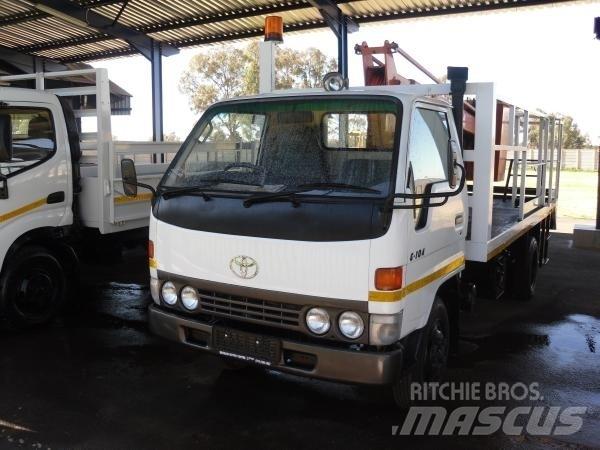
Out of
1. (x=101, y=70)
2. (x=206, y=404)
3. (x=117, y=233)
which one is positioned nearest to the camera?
(x=206, y=404)

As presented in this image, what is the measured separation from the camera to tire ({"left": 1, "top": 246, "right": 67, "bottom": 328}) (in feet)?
16.9

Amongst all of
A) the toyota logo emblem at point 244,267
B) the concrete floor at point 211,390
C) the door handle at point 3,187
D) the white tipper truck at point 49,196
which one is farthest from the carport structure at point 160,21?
the toyota logo emblem at point 244,267

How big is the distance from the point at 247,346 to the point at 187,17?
9.35m

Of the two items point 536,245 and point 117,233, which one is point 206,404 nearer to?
point 117,233

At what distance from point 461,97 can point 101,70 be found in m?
3.57

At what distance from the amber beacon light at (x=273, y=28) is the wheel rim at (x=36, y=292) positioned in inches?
121

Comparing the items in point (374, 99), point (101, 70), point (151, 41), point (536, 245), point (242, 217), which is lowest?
point (536, 245)

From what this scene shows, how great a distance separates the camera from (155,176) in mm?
6641

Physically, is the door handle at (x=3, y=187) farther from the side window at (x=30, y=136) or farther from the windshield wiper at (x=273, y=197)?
the windshield wiper at (x=273, y=197)


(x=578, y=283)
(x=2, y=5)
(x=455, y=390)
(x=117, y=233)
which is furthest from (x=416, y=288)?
(x=2, y=5)

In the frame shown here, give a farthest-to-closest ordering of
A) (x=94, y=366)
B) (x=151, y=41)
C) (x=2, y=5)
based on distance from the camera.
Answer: (x=151, y=41) → (x=2, y=5) → (x=94, y=366)

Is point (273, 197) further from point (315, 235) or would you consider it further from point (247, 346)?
point (247, 346)

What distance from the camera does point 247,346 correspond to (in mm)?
3182

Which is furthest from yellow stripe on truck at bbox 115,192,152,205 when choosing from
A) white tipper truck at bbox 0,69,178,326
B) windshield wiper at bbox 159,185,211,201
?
windshield wiper at bbox 159,185,211,201
